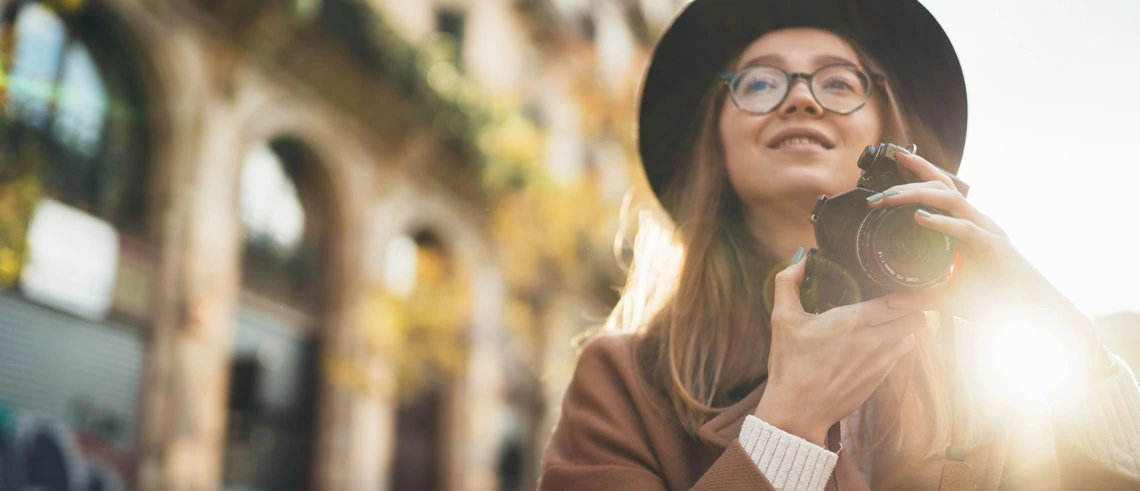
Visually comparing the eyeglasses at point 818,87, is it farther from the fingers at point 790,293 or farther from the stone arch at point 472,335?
the stone arch at point 472,335

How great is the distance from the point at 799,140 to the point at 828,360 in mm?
515

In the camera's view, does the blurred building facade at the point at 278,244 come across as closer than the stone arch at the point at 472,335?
Yes

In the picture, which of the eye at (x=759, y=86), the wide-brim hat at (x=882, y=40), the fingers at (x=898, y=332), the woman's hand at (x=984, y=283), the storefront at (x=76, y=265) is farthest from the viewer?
the storefront at (x=76, y=265)

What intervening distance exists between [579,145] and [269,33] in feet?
43.8

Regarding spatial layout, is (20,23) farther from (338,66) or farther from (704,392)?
(704,392)

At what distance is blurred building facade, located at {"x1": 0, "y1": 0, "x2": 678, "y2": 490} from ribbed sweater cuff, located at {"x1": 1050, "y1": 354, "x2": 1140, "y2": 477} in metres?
6.87

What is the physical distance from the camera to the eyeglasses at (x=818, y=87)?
2.04 meters

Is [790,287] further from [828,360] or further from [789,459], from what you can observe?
[789,459]

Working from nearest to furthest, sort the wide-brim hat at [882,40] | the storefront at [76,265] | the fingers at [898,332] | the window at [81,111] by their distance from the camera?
the fingers at [898,332]
the wide-brim hat at [882,40]
the storefront at [76,265]
the window at [81,111]

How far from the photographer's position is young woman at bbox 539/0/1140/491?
1687 millimetres

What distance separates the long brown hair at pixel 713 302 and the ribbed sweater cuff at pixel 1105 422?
0.17 meters

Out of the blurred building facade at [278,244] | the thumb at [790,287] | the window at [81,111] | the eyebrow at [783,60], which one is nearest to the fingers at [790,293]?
the thumb at [790,287]

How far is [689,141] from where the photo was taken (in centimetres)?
239

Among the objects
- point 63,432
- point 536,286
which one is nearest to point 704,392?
point 63,432
